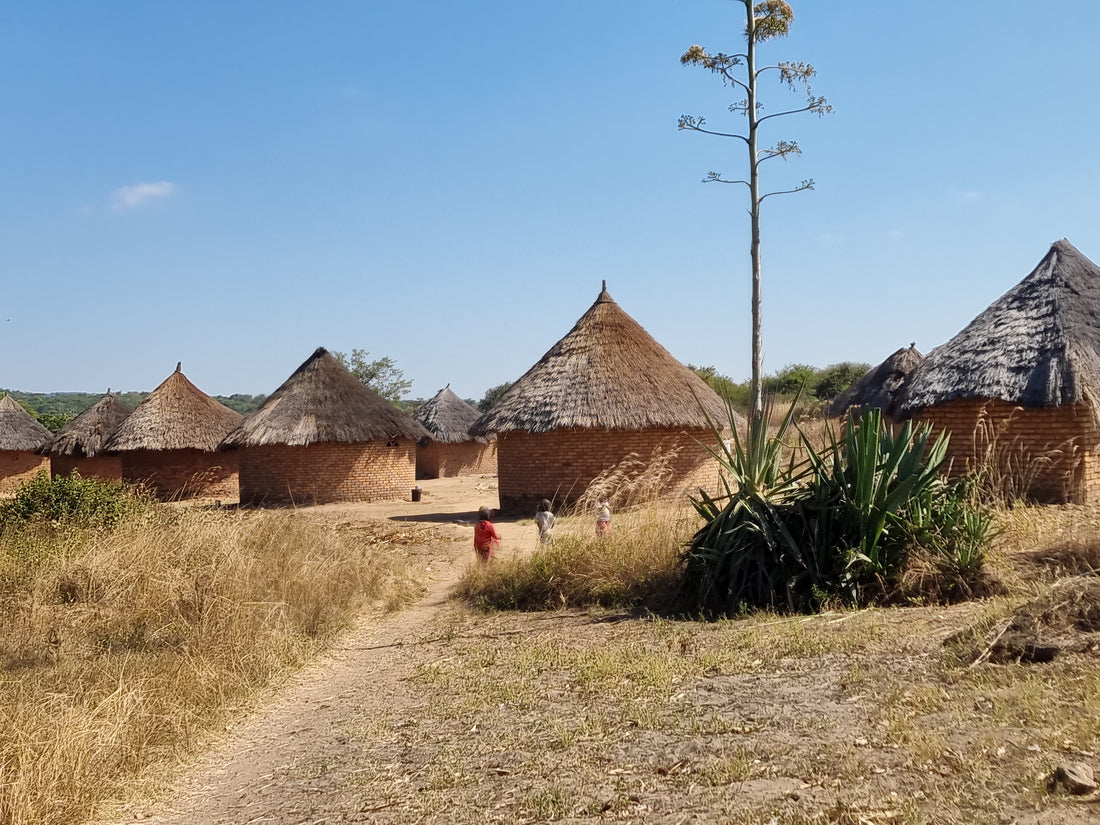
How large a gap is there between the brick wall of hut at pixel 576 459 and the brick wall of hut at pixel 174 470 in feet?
32.1

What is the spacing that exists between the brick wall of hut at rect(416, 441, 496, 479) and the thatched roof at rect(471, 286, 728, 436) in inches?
458

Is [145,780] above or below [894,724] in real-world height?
below

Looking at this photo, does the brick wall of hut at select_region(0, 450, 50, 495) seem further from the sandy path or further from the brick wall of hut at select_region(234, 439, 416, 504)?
the sandy path

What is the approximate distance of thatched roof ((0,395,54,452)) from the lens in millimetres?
28922

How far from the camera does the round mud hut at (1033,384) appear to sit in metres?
10.8

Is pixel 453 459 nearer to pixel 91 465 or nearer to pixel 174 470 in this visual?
pixel 174 470

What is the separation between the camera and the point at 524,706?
4.80m

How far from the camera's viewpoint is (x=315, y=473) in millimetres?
19688

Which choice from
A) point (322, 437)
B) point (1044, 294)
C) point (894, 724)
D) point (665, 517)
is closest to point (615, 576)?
point (665, 517)

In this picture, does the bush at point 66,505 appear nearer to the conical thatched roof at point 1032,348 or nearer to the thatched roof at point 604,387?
the thatched roof at point 604,387

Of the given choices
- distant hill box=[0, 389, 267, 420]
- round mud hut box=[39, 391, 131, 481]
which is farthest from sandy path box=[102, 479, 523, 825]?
distant hill box=[0, 389, 267, 420]

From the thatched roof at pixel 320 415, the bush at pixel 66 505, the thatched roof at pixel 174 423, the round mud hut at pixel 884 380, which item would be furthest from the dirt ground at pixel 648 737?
the thatched roof at pixel 174 423

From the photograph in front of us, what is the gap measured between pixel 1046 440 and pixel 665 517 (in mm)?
5540

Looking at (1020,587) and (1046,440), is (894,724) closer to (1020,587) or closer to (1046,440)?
(1020,587)
